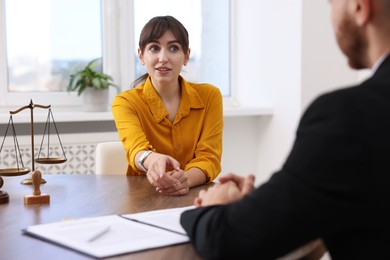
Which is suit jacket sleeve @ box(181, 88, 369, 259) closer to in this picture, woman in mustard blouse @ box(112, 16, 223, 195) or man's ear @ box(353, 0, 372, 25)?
man's ear @ box(353, 0, 372, 25)

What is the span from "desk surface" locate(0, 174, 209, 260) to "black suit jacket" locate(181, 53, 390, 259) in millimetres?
271

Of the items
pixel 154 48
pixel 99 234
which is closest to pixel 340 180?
pixel 99 234

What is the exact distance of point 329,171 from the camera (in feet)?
2.60

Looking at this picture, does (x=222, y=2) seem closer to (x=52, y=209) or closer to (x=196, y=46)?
(x=196, y=46)

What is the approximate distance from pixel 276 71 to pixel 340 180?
10.3 ft

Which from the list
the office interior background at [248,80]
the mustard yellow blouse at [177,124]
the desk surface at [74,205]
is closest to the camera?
the desk surface at [74,205]

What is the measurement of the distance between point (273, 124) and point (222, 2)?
102cm

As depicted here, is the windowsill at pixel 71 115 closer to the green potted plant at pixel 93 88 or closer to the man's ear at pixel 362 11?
the green potted plant at pixel 93 88

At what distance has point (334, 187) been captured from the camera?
0.79 meters

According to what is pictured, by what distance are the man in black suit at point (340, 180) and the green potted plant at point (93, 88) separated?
2.66 m

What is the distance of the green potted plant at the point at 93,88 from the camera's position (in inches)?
136

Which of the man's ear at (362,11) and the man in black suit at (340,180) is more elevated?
the man's ear at (362,11)

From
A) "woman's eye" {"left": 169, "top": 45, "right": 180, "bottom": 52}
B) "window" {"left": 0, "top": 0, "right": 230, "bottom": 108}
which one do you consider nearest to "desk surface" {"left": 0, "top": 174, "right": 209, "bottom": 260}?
"woman's eye" {"left": 169, "top": 45, "right": 180, "bottom": 52}

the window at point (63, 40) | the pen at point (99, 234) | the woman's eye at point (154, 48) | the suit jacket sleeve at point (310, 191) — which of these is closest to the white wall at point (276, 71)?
the window at point (63, 40)
